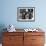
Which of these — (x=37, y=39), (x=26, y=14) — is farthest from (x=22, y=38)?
(x=26, y=14)

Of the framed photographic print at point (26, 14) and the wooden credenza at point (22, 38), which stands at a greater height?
the framed photographic print at point (26, 14)

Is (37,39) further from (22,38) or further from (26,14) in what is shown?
(26,14)

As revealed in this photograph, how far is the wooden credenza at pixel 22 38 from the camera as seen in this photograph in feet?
12.2

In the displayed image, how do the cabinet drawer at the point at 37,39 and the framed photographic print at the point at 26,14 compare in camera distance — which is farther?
the framed photographic print at the point at 26,14

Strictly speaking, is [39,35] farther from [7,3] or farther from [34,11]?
[7,3]

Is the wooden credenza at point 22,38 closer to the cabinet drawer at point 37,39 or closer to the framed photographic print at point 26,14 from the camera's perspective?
the cabinet drawer at point 37,39

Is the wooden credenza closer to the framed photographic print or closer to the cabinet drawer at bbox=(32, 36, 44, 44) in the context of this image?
the cabinet drawer at bbox=(32, 36, 44, 44)

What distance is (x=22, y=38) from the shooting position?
12.3 feet

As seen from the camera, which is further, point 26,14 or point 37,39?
point 26,14

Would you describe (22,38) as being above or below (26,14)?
below

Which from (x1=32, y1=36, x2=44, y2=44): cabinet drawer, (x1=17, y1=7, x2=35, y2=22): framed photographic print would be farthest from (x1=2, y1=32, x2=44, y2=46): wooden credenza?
(x1=17, y1=7, x2=35, y2=22): framed photographic print

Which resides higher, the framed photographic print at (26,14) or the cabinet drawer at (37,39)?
the framed photographic print at (26,14)

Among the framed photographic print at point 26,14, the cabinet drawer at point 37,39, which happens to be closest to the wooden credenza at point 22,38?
the cabinet drawer at point 37,39

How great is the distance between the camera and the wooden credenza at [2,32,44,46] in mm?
3729
